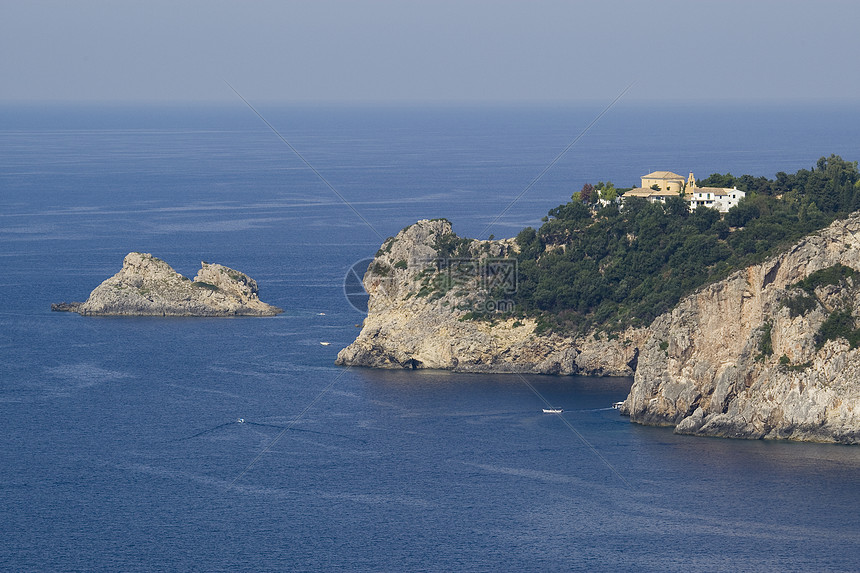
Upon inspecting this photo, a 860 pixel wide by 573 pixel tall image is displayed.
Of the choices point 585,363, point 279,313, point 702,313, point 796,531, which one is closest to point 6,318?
point 279,313

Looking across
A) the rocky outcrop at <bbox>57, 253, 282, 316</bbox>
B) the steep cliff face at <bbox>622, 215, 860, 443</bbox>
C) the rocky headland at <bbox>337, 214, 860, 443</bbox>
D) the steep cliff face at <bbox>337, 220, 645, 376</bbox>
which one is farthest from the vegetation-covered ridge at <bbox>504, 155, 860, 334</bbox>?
the rocky outcrop at <bbox>57, 253, 282, 316</bbox>

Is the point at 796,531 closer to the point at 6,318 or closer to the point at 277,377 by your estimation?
the point at 277,377

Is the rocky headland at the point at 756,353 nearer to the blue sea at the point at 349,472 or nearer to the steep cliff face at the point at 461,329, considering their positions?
the steep cliff face at the point at 461,329

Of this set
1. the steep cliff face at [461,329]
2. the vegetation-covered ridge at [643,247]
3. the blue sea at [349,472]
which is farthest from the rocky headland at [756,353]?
the vegetation-covered ridge at [643,247]

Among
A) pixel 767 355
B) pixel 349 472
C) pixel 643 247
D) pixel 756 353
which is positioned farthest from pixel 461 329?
pixel 767 355

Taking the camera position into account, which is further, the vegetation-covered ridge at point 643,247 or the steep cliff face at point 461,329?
the vegetation-covered ridge at point 643,247

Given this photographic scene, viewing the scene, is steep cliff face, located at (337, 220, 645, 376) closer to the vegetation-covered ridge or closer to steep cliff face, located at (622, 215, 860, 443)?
the vegetation-covered ridge
